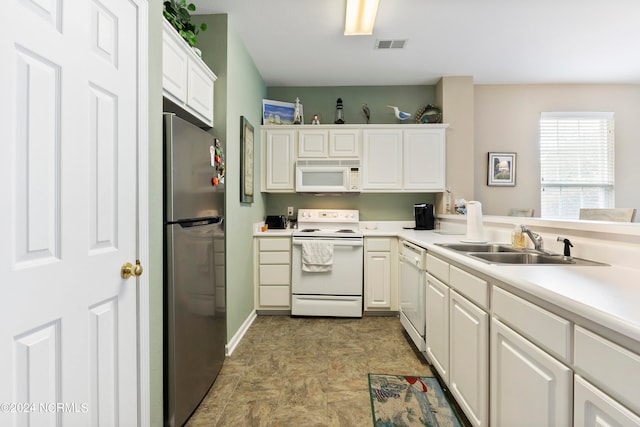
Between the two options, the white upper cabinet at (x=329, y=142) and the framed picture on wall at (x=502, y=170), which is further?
the framed picture on wall at (x=502, y=170)

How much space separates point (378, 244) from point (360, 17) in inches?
82.6

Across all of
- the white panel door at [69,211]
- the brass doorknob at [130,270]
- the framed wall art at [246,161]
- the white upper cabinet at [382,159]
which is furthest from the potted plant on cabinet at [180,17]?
the white upper cabinet at [382,159]

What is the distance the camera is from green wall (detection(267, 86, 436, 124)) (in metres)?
3.82

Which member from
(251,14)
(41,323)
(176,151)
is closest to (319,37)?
(251,14)

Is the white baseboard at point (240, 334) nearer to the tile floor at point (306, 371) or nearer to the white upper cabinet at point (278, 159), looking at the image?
the tile floor at point (306, 371)

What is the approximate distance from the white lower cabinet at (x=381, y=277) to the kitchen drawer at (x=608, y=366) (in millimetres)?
2362

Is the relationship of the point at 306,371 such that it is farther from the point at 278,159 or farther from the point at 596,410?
the point at 278,159

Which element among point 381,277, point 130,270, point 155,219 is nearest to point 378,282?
point 381,277

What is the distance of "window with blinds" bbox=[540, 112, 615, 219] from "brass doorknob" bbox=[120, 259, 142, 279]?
4416 millimetres

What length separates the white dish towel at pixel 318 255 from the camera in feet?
10.2

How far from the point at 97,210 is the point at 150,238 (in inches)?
12.9

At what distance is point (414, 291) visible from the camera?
2406 mm

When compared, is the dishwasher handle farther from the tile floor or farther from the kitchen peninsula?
the tile floor

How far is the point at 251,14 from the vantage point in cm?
239
